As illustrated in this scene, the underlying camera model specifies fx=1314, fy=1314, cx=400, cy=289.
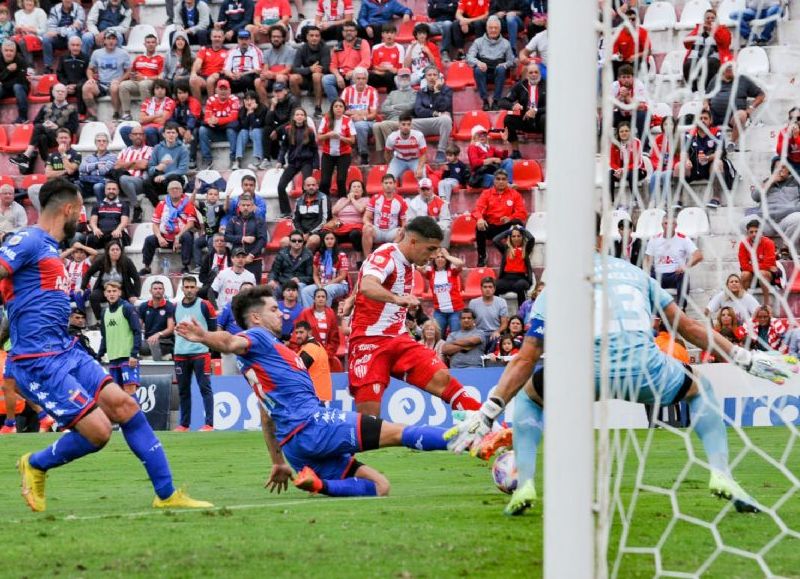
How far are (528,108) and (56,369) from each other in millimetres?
14027

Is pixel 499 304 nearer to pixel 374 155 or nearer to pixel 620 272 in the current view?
pixel 374 155

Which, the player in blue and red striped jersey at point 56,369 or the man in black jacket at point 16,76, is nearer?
the player in blue and red striped jersey at point 56,369

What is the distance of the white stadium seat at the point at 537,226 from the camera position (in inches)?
841

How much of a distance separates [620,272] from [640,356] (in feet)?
1.60

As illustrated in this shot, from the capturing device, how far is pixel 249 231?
22094 millimetres

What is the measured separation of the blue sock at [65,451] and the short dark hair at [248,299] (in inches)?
53.7

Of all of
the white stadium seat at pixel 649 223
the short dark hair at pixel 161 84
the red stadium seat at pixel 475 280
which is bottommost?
the red stadium seat at pixel 475 280

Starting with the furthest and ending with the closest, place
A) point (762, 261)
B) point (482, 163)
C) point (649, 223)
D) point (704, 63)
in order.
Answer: point (482, 163) < point (762, 261) < point (649, 223) < point (704, 63)

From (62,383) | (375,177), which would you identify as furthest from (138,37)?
(62,383)

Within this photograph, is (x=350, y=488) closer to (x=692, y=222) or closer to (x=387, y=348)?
(x=387, y=348)

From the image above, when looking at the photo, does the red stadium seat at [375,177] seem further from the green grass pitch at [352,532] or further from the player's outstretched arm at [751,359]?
the player's outstretched arm at [751,359]

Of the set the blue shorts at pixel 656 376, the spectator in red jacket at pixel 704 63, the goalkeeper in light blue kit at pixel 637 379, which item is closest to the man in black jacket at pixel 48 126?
the spectator in red jacket at pixel 704 63

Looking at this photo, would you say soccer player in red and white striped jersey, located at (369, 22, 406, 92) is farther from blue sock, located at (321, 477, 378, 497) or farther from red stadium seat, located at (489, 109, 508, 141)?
blue sock, located at (321, 477, 378, 497)

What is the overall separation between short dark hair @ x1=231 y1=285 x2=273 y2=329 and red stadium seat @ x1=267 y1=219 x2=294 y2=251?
1321cm
